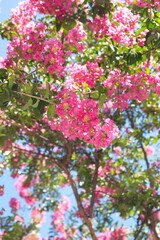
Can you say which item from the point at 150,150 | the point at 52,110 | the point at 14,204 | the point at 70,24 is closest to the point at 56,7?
the point at 70,24

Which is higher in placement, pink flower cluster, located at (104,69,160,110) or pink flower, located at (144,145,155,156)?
pink flower, located at (144,145,155,156)

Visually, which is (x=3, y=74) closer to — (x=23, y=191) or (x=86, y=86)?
(x=86, y=86)

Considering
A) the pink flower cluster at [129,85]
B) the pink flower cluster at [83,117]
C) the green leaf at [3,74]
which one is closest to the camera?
the pink flower cluster at [83,117]

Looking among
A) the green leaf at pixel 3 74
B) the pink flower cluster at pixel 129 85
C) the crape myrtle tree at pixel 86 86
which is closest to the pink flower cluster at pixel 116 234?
the crape myrtle tree at pixel 86 86

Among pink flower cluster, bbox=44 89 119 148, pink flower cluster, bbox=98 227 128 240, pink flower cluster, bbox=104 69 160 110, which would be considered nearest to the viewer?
pink flower cluster, bbox=44 89 119 148

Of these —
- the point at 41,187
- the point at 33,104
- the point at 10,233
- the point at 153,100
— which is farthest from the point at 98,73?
the point at 41,187

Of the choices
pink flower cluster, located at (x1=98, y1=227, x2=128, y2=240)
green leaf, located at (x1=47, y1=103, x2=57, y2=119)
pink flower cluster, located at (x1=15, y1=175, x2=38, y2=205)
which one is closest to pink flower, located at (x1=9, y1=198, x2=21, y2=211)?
pink flower cluster, located at (x1=15, y1=175, x2=38, y2=205)

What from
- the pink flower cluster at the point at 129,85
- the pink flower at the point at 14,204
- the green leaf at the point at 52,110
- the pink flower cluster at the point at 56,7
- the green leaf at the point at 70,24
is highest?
the pink flower at the point at 14,204

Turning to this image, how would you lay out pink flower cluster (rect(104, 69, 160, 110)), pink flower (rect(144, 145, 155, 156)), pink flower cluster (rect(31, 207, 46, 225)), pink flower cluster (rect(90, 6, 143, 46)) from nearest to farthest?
1. pink flower cluster (rect(104, 69, 160, 110))
2. pink flower cluster (rect(90, 6, 143, 46))
3. pink flower (rect(144, 145, 155, 156))
4. pink flower cluster (rect(31, 207, 46, 225))

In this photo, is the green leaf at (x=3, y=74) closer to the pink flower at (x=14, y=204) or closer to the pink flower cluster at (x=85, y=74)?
the pink flower cluster at (x=85, y=74)

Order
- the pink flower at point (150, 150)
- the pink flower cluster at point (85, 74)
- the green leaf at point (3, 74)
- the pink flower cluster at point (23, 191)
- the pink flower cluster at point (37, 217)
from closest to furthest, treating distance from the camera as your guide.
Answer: the green leaf at point (3, 74) → the pink flower cluster at point (85, 74) → the pink flower at point (150, 150) → the pink flower cluster at point (37, 217) → the pink flower cluster at point (23, 191)

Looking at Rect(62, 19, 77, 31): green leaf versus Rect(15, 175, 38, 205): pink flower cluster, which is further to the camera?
Rect(15, 175, 38, 205): pink flower cluster

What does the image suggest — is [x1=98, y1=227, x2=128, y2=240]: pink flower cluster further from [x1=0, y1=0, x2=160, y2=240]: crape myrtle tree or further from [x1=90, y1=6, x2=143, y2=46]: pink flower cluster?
[x1=90, y1=6, x2=143, y2=46]: pink flower cluster

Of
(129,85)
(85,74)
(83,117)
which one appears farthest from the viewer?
(129,85)
